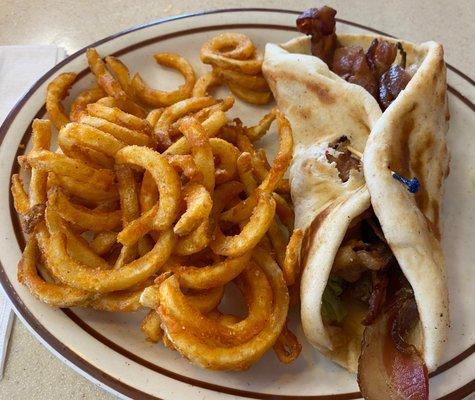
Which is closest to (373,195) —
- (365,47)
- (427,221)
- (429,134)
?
(427,221)

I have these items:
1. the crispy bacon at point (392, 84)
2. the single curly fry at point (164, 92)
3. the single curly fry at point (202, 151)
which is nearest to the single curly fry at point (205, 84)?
the single curly fry at point (164, 92)

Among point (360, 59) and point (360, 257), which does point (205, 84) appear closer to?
point (360, 59)

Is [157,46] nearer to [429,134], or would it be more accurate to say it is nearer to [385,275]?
[429,134]

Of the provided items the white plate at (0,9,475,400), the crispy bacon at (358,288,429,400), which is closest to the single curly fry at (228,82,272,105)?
the white plate at (0,9,475,400)

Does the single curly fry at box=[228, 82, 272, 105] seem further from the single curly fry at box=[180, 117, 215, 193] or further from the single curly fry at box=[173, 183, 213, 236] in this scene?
the single curly fry at box=[173, 183, 213, 236]

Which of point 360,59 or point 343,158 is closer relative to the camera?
point 343,158

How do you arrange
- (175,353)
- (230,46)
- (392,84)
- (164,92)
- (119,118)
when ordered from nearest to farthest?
(175,353), (119,118), (392,84), (164,92), (230,46)

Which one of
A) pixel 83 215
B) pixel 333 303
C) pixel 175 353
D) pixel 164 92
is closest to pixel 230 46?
pixel 164 92
